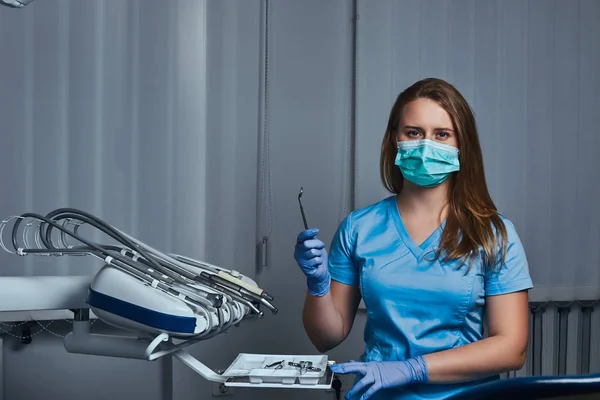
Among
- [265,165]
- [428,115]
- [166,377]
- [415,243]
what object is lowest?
[166,377]

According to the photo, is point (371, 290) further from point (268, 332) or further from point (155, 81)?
point (155, 81)

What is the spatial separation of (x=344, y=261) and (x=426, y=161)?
0.99ft

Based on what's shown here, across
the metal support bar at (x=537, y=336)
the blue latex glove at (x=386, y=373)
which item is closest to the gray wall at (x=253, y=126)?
the metal support bar at (x=537, y=336)

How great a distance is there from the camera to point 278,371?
3.55 feet

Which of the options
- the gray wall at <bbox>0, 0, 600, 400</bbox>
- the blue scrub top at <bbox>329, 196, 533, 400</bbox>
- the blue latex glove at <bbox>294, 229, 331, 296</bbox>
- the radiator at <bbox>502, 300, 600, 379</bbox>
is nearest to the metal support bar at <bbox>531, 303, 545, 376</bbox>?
the radiator at <bbox>502, 300, 600, 379</bbox>

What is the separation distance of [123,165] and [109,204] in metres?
0.13

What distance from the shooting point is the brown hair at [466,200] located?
134 centimetres

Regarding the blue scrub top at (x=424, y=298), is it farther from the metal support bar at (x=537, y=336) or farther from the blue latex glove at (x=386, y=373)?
the metal support bar at (x=537, y=336)

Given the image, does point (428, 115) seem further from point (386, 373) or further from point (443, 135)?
point (386, 373)

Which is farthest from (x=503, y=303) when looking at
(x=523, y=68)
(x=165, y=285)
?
(x=523, y=68)

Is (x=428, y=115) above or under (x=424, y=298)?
above

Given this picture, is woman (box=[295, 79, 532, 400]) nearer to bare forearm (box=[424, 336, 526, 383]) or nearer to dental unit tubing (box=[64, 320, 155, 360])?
bare forearm (box=[424, 336, 526, 383])

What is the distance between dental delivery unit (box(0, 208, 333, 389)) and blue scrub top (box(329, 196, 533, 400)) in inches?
8.7

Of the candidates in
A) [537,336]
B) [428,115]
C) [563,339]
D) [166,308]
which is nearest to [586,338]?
[563,339]
